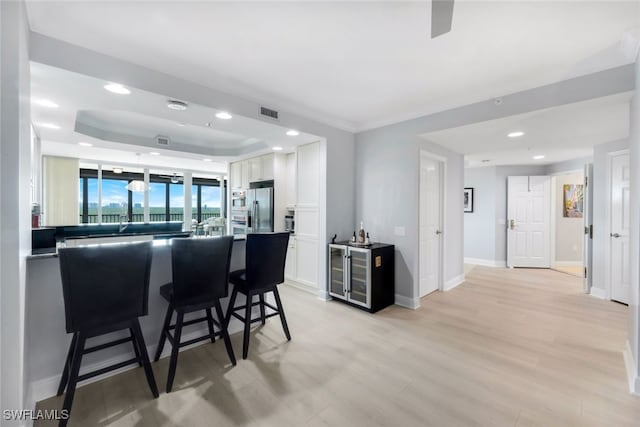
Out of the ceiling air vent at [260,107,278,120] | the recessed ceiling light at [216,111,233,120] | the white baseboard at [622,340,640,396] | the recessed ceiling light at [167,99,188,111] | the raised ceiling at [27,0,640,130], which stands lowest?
the white baseboard at [622,340,640,396]

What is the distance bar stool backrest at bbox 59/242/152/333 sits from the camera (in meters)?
1.72

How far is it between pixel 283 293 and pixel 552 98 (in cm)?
400

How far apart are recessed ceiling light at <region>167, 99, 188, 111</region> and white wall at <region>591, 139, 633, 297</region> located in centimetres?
562

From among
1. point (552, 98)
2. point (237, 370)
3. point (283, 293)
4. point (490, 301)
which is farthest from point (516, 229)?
point (237, 370)

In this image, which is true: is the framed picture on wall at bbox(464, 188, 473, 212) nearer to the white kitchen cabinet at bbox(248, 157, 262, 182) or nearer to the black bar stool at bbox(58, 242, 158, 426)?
the white kitchen cabinet at bbox(248, 157, 262, 182)

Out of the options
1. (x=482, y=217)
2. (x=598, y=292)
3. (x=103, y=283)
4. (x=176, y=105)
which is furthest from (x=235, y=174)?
(x=598, y=292)

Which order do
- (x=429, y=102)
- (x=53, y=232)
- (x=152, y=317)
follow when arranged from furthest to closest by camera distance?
(x=429, y=102), (x=53, y=232), (x=152, y=317)

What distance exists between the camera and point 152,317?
2496 mm

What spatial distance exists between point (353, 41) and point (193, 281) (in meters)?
2.24

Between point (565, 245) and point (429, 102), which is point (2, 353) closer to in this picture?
point (429, 102)

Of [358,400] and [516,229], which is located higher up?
[516,229]

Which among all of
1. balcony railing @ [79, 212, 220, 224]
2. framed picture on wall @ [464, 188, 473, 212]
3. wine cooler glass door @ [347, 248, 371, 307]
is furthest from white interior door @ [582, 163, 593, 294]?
balcony railing @ [79, 212, 220, 224]

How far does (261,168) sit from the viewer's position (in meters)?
5.34

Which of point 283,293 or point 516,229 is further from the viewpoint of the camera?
point 516,229
